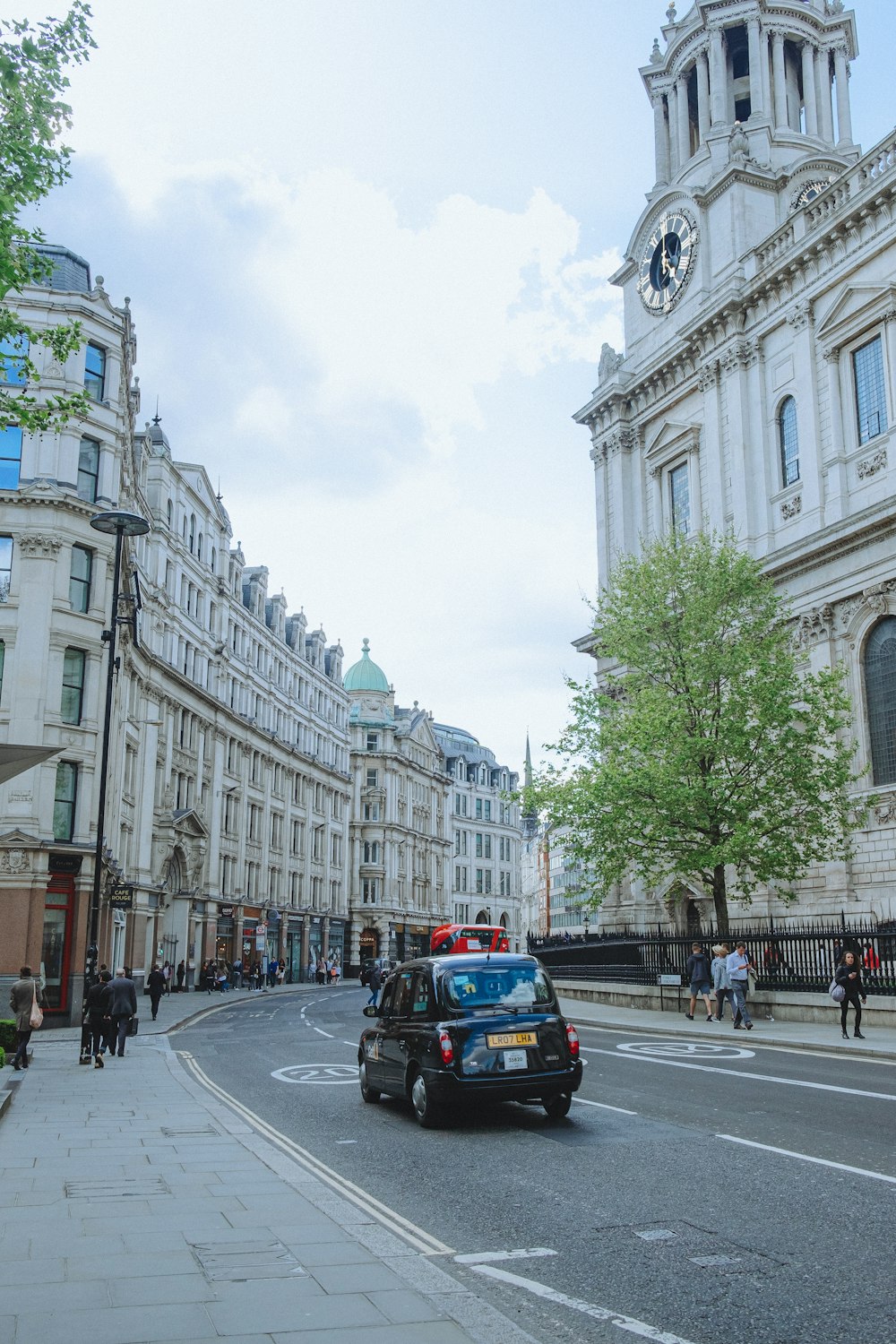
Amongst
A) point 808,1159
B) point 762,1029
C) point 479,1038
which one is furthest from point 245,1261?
point 762,1029

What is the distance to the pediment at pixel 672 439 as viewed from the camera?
4553 centimetres

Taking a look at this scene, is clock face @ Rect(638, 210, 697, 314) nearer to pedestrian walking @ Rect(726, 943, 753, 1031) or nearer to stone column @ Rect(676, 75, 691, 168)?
stone column @ Rect(676, 75, 691, 168)

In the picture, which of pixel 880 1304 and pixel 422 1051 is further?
pixel 422 1051

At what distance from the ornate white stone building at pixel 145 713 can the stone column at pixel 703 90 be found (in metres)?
27.5

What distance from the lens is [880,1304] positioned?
577cm

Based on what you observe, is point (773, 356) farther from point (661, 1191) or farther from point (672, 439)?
point (661, 1191)

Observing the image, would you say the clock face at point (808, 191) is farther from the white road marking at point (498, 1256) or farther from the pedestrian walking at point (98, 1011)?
the white road marking at point (498, 1256)

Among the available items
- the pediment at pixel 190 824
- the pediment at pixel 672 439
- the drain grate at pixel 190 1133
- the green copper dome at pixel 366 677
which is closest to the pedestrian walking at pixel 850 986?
the drain grate at pixel 190 1133

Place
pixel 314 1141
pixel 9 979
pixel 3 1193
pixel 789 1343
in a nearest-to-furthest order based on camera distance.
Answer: pixel 789 1343
pixel 3 1193
pixel 314 1141
pixel 9 979

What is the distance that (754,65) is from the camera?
50.1 m

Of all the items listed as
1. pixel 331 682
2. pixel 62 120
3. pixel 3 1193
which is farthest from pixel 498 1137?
pixel 331 682

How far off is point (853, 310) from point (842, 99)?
2026cm

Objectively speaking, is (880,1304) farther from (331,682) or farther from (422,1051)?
(331,682)

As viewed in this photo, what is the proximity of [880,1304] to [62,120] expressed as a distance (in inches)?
544
